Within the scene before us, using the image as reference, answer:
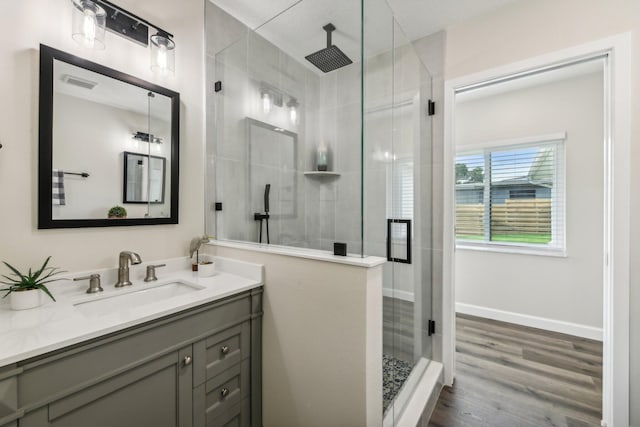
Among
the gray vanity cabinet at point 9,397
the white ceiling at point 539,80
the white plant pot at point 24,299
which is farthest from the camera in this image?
the white ceiling at point 539,80

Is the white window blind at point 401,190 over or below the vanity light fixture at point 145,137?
below

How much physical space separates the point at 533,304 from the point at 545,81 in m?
2.35

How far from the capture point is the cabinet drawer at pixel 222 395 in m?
1.18

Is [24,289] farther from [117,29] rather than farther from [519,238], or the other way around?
[519,238]

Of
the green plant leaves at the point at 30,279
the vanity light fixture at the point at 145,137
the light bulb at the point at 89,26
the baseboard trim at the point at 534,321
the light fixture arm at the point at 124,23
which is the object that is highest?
the light fixture arm at the point at 124,23

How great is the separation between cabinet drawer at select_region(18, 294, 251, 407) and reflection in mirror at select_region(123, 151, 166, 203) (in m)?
0.80

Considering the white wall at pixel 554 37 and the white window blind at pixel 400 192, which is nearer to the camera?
the white wall at pixel 554 37

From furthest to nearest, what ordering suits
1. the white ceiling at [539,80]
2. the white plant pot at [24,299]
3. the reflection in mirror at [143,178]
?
the white ceiling at [539,80] < the reflection in mirror at [143,178] < the white plant pot at [24,299]

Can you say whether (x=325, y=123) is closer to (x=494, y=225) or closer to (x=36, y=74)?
(x=36, y=74)

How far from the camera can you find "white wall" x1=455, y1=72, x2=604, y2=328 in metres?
2.64

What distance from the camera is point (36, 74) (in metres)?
1.20

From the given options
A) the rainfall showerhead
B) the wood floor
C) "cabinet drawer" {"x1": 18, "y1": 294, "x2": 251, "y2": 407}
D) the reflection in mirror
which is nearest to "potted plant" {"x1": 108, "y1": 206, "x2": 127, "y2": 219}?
the reflection in mirror

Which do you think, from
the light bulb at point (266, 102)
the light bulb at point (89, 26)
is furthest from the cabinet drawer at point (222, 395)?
Answer: the light bulb at point (89, 26)

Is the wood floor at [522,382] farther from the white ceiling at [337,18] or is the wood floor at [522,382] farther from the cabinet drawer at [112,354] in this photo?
the white ceiling at [337,18]
